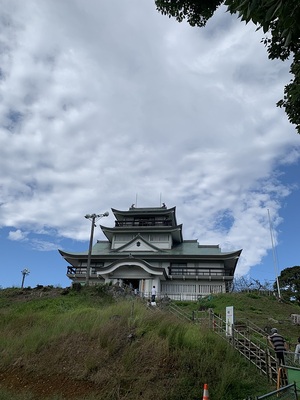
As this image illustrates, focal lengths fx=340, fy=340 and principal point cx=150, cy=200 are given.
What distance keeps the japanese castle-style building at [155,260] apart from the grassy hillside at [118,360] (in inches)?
655

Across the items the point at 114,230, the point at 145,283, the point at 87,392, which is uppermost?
the point at 114,230

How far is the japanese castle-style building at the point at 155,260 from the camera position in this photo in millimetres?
34156

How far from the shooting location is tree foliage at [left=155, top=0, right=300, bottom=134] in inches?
157

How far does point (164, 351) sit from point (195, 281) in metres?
24.6

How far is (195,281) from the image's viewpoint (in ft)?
115

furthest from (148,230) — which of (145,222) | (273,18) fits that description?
(273,18)

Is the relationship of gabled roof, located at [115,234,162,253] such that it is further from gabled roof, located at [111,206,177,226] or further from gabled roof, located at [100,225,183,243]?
gabled roof, located at [111,206,177,226]

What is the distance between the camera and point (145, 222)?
43.1m

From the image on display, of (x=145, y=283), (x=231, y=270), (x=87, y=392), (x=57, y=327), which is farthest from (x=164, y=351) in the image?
(x=231, y=270)

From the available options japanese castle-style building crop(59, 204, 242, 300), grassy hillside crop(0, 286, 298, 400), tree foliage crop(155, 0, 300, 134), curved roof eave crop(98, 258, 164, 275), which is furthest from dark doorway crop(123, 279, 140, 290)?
tree foliage crop(155, 0, 300, 134)

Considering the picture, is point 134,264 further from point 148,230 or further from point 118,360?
point 118,360

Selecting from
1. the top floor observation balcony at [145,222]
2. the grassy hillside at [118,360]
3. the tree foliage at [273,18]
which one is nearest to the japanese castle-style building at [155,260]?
the top floor observation balcony at [145,222]

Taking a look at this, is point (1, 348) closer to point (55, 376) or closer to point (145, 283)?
point (55, 376)

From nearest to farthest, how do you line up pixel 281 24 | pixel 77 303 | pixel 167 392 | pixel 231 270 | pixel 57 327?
pixel 281 24
pixel 167 392
pixel 57 327
pixel 77 303
pixel 231 270
